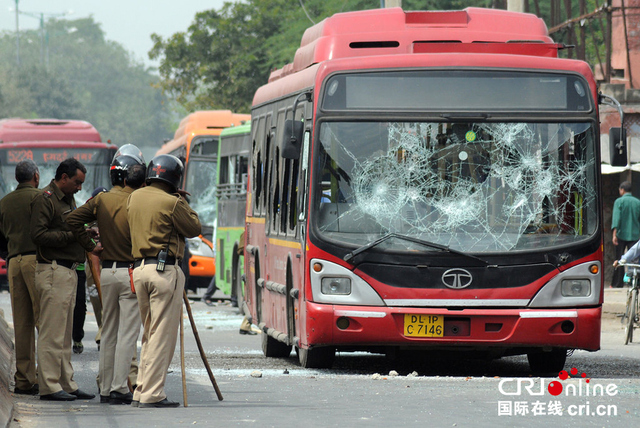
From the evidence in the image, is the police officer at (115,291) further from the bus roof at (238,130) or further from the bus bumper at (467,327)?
the bus roof at (238,130)

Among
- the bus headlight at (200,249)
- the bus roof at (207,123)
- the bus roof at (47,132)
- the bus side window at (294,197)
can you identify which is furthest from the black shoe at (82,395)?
the bus roof at (207,123)

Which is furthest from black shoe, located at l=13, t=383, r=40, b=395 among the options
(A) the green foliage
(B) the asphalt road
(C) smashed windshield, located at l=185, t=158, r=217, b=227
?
(A) the green foliage

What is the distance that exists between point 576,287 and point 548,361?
3.82 feet

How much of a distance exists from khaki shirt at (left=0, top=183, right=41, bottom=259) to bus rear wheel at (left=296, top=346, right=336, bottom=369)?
2.88m

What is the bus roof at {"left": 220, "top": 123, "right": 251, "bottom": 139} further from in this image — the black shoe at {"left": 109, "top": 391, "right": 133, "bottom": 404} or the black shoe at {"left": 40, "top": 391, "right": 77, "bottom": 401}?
the black shoe at {"left": 109, "top": 391, "right": 133, "bottom": 404}

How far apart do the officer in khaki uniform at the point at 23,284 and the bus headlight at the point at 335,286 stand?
244 centimetres

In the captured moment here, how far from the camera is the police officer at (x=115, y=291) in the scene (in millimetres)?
8992

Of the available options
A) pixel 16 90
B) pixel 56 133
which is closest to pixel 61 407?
pixel 56 133

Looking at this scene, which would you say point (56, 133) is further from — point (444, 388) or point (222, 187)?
point (444, 388)

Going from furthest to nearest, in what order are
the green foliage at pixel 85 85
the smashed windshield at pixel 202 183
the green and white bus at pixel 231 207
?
the green foliage at pixel 85 85, the smashed windshield at pixel 202 183, the green and white bus at pixel 231 207

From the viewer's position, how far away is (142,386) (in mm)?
8750

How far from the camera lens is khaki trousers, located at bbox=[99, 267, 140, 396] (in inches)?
353

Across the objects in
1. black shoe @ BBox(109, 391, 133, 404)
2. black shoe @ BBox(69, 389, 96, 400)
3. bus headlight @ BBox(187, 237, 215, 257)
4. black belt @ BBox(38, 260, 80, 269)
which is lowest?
bus headlight @ BBox(187, 237, 215, 257)

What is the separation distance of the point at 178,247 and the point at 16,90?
10252 cm
